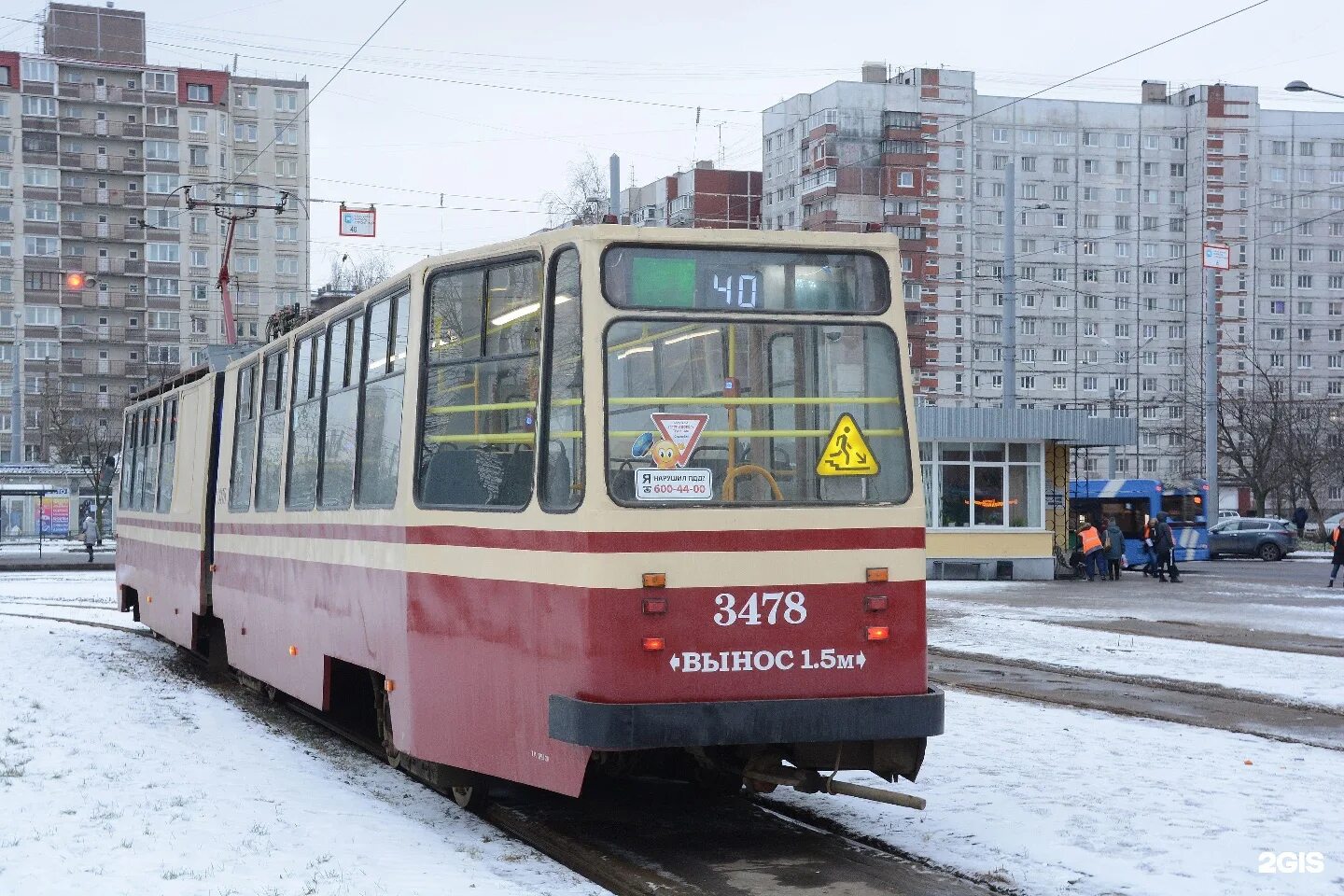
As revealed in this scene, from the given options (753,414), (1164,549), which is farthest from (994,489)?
(753,414)

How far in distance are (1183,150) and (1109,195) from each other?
617cm

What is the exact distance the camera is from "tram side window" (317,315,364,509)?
1018cm

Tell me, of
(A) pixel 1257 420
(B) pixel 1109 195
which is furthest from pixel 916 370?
(A) pixel 1257 420

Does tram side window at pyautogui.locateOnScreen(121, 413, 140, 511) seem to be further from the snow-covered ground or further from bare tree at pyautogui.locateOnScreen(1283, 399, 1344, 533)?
bare tree at pyautogui.locateOnScreen(1283, 399, 1344, 533)

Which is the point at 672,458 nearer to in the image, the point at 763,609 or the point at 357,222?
the point at 763,609

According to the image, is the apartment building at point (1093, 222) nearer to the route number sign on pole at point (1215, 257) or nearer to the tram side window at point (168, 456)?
the route number sign on pole at point (1215, 257)

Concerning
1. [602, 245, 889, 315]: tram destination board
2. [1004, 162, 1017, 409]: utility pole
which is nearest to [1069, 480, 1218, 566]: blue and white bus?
[1004, 162, 1017, 409]: utility pole

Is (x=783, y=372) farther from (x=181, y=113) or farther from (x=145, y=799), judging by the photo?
(x=181, y=113)

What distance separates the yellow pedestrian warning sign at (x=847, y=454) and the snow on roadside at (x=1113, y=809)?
1893 millimetres

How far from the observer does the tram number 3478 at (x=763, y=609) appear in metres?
7.80

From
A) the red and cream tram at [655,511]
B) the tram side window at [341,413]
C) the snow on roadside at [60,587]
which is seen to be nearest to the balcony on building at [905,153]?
the snow on roadside at [60,587]

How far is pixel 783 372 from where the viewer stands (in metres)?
8.04

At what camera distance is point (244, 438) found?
548 inches

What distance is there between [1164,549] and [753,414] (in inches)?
1300
